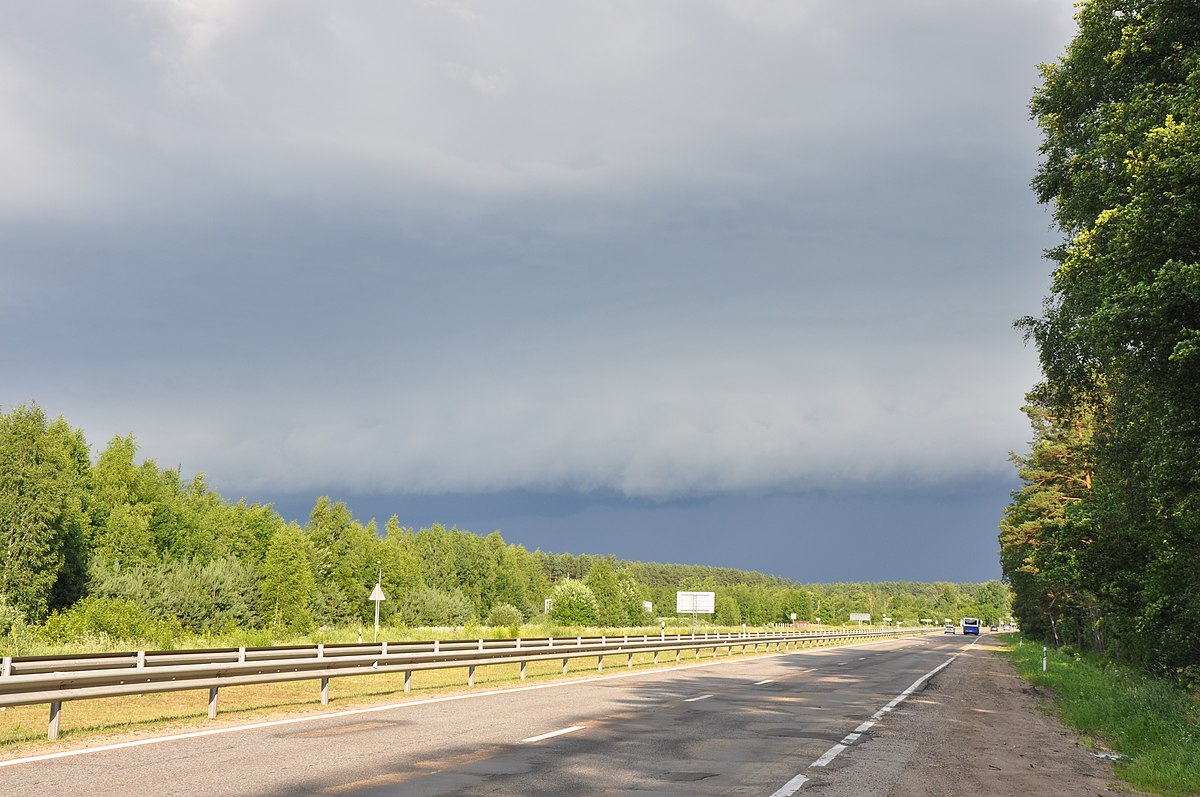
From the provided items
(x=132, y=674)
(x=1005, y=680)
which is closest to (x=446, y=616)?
(x=1005, y=680)

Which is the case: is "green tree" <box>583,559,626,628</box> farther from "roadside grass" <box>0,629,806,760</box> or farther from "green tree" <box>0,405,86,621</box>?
"roadside grass" <box>0,629,806,760</box>

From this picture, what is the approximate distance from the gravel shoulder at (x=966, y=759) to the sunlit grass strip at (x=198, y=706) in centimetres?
987

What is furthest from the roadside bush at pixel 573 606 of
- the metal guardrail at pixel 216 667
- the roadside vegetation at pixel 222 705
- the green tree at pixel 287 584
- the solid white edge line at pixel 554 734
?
the solid white edge line at pixel 554 734

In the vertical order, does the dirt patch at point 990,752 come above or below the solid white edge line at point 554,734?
below

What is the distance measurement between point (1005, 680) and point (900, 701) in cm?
1751

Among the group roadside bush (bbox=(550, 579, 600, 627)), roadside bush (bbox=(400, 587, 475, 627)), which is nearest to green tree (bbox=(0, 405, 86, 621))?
roadside bush (bbox=(400, 587, 475, 627))

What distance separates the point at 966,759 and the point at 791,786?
4.81m

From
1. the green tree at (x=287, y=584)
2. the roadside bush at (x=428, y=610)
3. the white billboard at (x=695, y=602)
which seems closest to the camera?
the white billboard at (x=695, y=602)

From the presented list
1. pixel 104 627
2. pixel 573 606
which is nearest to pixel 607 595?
pixel 573 606

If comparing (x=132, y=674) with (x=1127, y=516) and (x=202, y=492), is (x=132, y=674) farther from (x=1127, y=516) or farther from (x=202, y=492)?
(x=202, y=492)

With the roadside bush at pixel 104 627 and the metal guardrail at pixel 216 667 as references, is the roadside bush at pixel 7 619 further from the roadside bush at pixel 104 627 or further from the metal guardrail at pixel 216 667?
the metal guardrail at pixel 216 667

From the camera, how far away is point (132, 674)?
1402cm

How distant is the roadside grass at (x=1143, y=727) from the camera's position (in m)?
Answer: 12.3

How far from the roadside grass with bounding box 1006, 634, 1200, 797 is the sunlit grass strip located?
13.5 m
